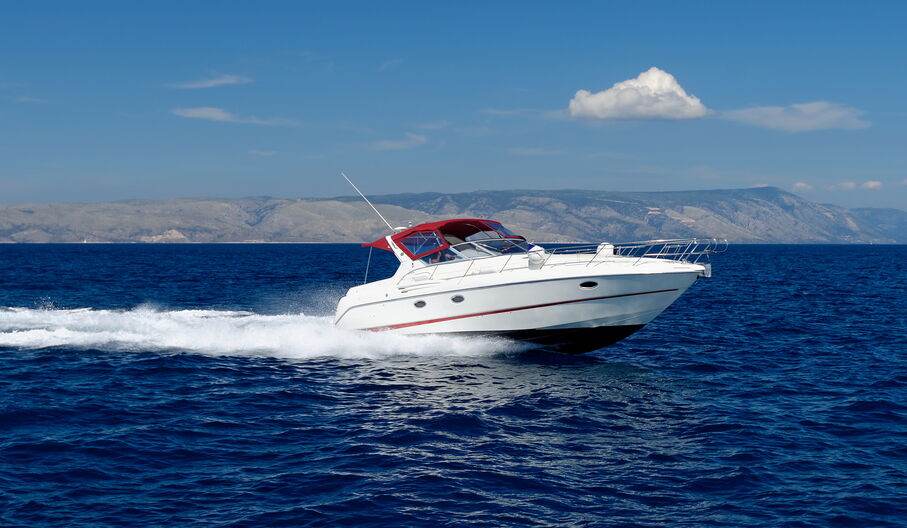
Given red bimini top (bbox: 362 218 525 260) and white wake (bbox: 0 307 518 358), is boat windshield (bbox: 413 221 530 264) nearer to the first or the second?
red bimini top (bbox: 362 218 525 260)

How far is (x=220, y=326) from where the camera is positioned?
75.7 ft

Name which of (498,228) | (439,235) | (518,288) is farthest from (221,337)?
(518,288)

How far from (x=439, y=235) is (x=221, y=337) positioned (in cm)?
737

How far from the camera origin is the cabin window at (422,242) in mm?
19422

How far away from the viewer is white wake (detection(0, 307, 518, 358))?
18.7 m

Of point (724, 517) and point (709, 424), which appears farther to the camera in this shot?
point (709, 424)

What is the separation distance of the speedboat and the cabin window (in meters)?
0.03

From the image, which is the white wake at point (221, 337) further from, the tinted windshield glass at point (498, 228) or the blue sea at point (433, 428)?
the tinted windshield glass at point (498, 228)

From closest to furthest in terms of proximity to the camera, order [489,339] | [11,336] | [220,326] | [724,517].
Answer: [724,517], [489,339], [11,336], [220,326]

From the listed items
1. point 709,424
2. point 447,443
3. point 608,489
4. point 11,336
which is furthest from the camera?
point 11,336

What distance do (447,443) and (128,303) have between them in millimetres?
24707

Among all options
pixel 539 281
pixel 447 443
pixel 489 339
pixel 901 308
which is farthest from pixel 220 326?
pixel 901 308

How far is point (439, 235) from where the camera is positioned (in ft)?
63.7

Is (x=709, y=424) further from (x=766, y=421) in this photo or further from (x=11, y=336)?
(x=11, y=336)
